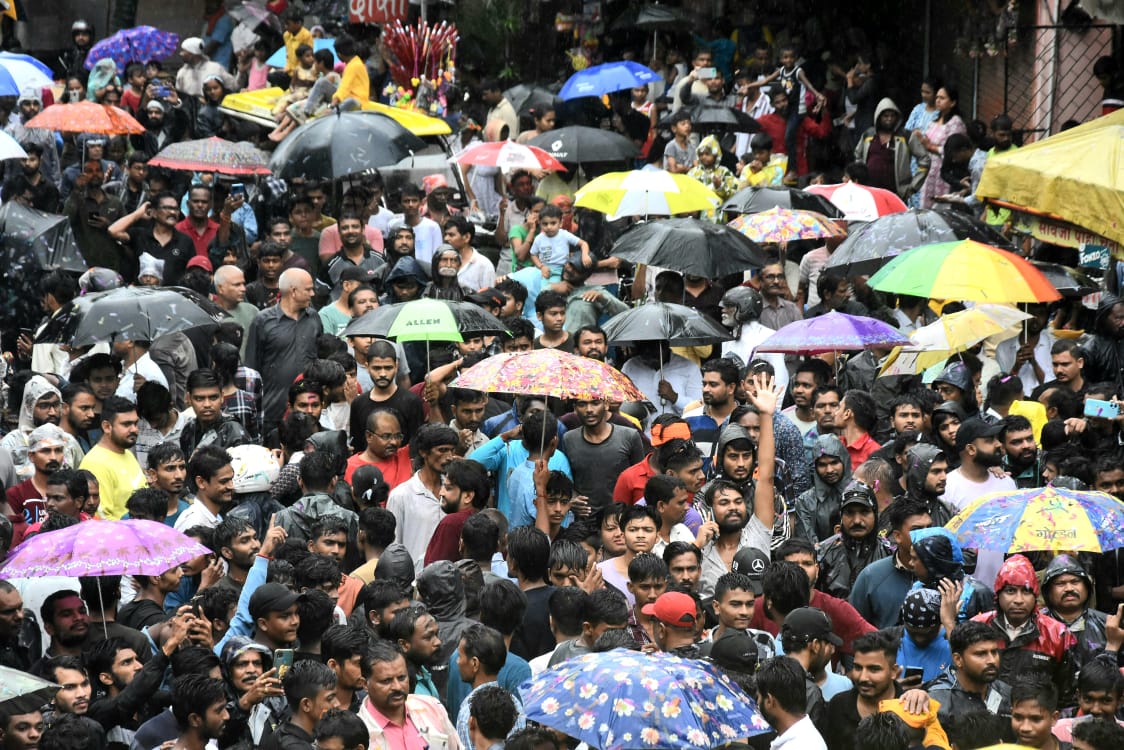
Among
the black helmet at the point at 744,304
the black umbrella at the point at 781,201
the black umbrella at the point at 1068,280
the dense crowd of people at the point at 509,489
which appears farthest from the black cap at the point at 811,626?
the black umbrella at the point at 781,201

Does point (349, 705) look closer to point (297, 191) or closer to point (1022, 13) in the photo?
point (297, 191)

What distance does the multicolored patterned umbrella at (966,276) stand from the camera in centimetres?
1212

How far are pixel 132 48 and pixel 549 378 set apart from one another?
561 inches

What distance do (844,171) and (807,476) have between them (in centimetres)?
917

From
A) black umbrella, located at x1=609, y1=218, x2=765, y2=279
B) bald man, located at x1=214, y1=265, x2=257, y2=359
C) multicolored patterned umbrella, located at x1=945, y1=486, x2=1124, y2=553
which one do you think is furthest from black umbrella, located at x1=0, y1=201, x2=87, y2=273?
multicolored patterned umbrella, located at x1=945, y1=486, x2=1124, y2=553

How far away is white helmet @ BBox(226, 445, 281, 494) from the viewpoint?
33.1 feet

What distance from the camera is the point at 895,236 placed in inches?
542

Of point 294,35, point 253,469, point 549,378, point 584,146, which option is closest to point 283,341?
point 253,469

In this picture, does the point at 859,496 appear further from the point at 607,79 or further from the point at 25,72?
the point at 25,72

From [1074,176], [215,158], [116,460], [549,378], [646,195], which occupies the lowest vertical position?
[116,460]

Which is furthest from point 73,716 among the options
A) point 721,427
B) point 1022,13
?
point 1022,13

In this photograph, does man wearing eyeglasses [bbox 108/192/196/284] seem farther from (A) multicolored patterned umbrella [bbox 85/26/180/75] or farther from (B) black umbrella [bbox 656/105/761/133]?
(A) multicolored patterned umbrella [bbox 85/26/180/75]

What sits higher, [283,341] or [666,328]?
[666,328]

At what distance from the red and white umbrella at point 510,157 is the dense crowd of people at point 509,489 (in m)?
0.24
